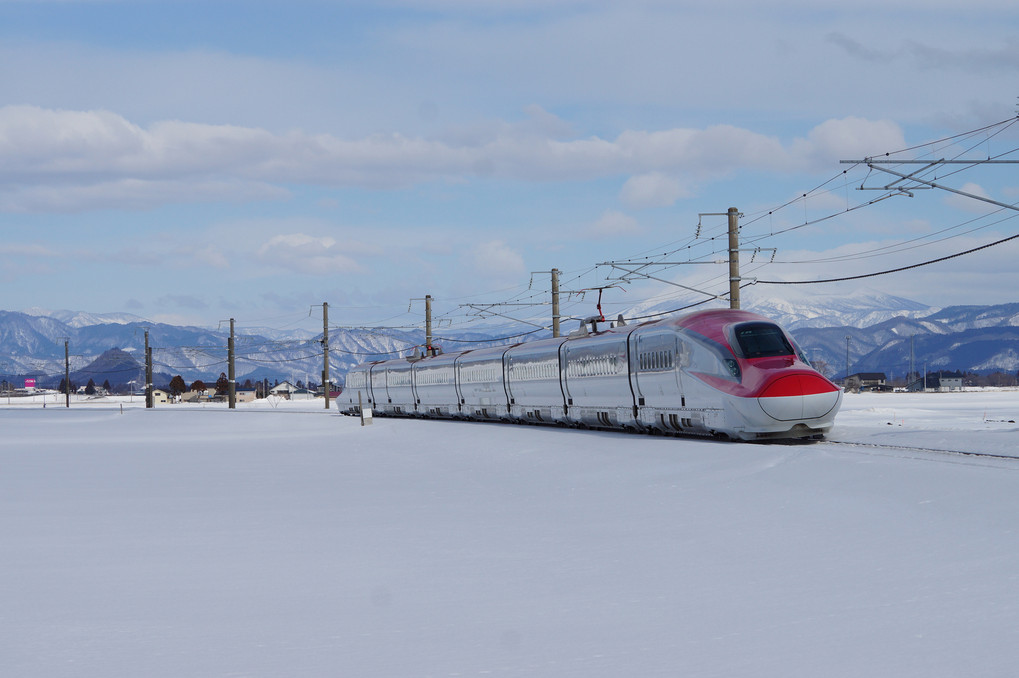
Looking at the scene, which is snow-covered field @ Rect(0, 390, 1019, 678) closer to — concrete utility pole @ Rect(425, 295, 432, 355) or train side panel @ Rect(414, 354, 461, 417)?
train side panel @ Rect(414, 354, 461, 417)

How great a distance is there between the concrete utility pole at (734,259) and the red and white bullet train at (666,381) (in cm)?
387

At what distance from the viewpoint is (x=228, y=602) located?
9.72 metres

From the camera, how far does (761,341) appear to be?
28.2 m

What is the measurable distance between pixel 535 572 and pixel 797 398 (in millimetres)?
17095

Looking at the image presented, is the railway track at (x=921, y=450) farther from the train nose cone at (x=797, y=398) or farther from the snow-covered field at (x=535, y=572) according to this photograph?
the train nose cone at (x=797, y=398)

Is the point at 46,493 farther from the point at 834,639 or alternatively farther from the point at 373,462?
the point at 834,639

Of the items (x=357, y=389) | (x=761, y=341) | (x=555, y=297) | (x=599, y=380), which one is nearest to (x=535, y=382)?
(x=599, y=380)

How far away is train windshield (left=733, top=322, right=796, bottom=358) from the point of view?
27.9 m

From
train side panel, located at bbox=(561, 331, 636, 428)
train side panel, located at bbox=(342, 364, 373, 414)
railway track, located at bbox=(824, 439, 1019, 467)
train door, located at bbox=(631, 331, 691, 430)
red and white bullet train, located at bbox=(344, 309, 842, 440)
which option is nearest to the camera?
railway track, located at bbox=(824, 439, 1019, 467)

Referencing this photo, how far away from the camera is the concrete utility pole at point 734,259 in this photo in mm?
37469

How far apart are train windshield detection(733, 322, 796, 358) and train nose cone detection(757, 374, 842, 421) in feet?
4.31

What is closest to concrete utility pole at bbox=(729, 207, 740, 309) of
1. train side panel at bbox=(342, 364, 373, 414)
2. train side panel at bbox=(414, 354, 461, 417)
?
train side panel at bbox=(414, 354, 461, 417)

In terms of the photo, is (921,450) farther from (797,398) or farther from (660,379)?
(660,379)

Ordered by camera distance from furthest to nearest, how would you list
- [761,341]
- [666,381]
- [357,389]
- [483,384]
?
[357,389], [483,384], [666,381], [761,341]
